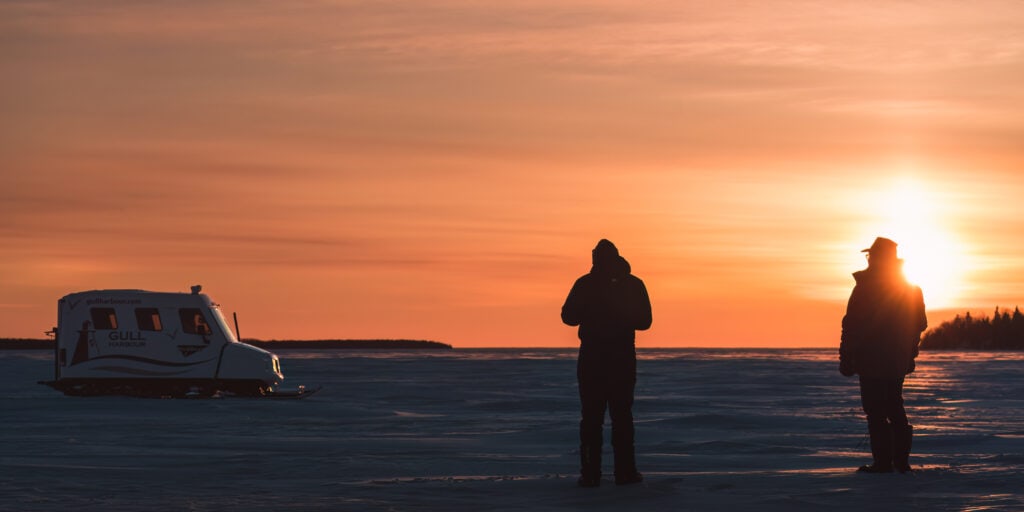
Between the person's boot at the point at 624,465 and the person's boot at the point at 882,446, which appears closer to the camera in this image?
the person's boot at the point at 624,465

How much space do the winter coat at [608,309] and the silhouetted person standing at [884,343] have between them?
6.65ft

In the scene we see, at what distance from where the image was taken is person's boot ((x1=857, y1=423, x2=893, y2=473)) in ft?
37.8

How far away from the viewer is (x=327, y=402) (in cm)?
2711

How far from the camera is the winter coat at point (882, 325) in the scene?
11.7 meters

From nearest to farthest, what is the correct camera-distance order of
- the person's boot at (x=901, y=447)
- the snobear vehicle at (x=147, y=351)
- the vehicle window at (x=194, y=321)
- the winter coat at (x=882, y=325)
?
the person's boot at (x=901, y=447) < the winter coat at (x=882, y=325) < the snobear vehicle at (x=147, y=351) < the vehicle window at (x=194, y=321)

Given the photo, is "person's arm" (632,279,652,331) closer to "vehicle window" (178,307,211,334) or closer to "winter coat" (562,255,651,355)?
"winter coat" (562,255,651,355)

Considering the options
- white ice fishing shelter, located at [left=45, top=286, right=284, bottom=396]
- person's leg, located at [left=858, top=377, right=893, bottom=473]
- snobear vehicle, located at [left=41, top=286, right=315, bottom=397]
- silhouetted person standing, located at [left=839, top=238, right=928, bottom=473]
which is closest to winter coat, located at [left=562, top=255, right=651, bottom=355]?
silhouetted person standing, located at [left=839, top=238, right=928, bottom=473]

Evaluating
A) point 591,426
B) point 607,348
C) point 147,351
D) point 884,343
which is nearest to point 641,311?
point 607,348

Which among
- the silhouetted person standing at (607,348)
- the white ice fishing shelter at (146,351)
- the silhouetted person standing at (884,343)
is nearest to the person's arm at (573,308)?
the silhouetted person standing at (607,348)

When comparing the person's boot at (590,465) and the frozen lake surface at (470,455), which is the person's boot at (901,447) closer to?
the frozen lake surface at (470,455)

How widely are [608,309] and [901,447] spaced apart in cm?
284

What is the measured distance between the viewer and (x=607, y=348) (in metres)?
10.8

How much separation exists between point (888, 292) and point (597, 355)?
282 cm

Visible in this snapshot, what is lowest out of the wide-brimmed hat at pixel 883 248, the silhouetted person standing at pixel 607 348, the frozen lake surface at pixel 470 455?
the frozen lake surface at pixel 470 455
